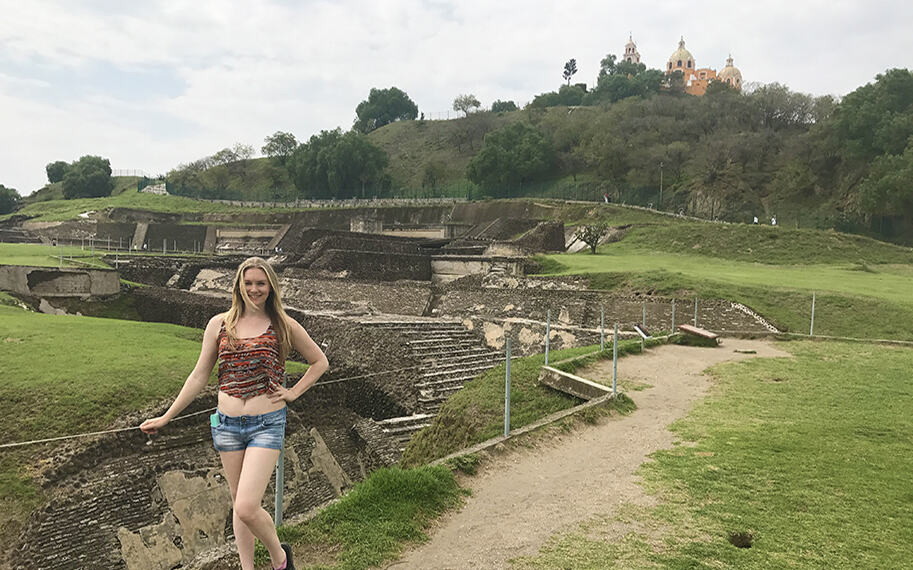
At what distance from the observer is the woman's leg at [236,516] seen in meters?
3.18

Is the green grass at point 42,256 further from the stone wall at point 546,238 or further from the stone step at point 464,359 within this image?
the stone wall at point 546,238

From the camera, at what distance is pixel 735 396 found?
333 inches

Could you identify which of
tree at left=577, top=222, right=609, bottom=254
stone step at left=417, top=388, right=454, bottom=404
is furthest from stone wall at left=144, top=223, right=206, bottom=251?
stone step at left=417, top=388, right=454, bottom=404

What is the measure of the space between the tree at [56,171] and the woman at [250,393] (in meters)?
95.5

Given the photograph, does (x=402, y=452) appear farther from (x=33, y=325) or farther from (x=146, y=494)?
(x=33, y=325)

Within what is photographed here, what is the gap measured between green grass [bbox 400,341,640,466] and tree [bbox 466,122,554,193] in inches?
1815

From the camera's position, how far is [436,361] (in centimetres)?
1312

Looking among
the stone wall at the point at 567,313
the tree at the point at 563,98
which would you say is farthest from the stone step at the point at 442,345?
the tree at the point at 563,98

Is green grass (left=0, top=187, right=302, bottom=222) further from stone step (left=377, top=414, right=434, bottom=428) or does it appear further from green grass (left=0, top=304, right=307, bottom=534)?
stone step (left=377, top=414, right=434, bottom=428)

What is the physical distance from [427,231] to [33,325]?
2853 cm

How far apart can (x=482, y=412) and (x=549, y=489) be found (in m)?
3.26

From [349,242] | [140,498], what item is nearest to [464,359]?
[140,498]

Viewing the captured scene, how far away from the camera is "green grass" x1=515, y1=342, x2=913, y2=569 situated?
12.7ft

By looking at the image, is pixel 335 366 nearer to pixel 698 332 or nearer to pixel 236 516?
pixel 698 332
